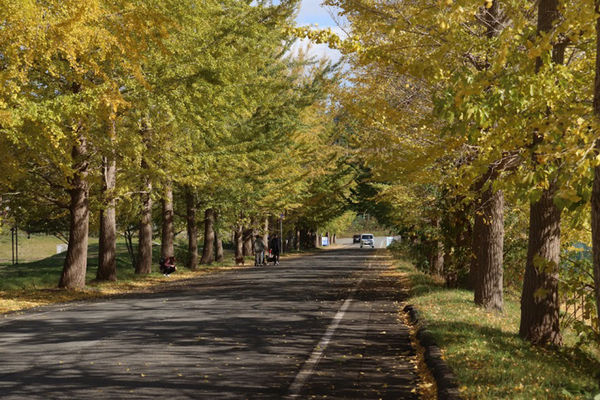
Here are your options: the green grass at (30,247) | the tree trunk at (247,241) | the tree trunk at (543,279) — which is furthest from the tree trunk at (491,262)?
the green grass at (30,247)

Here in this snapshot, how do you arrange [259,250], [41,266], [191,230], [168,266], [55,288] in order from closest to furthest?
[55,288] → [168,266] → [41,266] → [191,230] → [259,250]

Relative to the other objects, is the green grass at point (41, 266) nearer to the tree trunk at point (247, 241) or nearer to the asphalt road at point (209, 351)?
the tree trunk at point (247, 241)

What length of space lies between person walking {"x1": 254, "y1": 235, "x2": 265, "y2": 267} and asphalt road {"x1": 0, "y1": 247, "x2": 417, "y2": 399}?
2207cm

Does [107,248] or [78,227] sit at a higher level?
[78,227]

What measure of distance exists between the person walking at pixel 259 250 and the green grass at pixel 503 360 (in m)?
25.6

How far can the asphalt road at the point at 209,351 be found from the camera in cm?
736

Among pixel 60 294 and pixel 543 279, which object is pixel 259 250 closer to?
pixel 60 294

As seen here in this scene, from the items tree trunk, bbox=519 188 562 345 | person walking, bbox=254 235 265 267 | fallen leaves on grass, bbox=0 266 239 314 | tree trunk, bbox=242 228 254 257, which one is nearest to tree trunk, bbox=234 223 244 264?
person walking, bbox=254 235 265 267

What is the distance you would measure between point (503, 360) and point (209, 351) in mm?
3772

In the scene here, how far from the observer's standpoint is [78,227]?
2114cm

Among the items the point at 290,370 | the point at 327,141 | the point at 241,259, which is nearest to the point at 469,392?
the point at 290,370

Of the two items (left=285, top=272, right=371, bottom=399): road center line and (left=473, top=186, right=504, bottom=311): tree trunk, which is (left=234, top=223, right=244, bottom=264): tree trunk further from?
(left=285, top=272, right=371, bottom=399): road center line

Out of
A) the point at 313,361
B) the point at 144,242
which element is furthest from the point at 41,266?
the point at 313,361

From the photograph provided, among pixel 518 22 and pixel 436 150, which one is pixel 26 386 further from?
pixel 436 150
